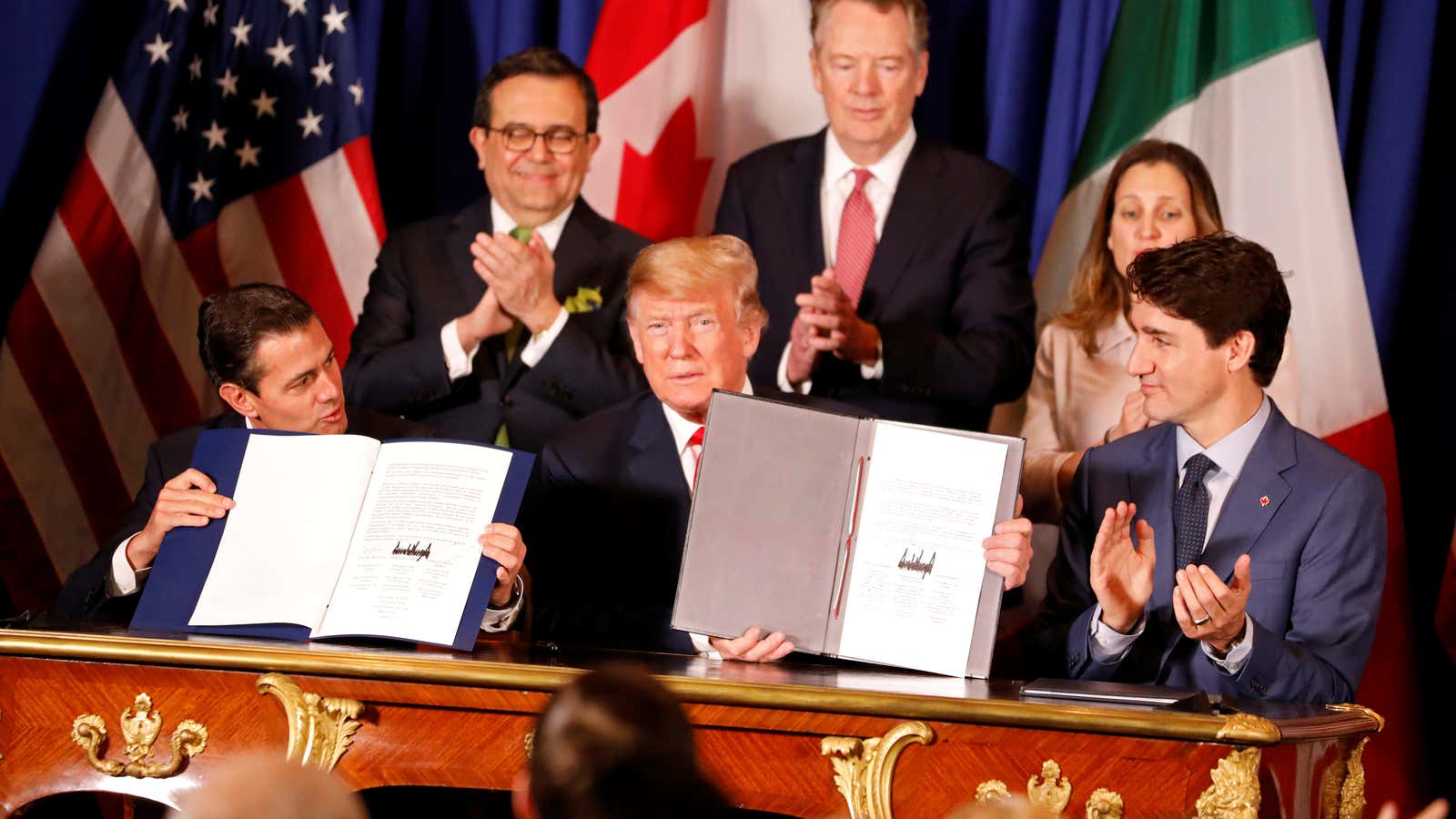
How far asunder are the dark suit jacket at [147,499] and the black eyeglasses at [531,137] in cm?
98

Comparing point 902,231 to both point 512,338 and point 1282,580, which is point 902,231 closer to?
point 512,338

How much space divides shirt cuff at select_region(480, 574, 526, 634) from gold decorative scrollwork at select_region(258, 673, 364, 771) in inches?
23.3

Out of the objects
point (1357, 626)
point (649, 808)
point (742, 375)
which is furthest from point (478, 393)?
point (649, 808)

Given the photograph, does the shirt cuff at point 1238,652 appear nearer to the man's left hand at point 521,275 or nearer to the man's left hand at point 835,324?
the man's left hand at point 835,324

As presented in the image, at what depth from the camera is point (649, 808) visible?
1473 mm

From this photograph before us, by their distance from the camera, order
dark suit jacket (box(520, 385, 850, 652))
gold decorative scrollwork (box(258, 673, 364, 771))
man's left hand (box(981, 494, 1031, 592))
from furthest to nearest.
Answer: dark suit jacket (box(520, 385, 850, 652)) < man's left hand (box(981, 494, 1031, 592)) < gold decorative scrollwork (box(258, 673, 364, 771))

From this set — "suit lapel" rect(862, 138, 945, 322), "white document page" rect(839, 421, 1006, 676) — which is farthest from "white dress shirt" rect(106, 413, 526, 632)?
"suit lapel" rect(862, 138, 945, 322)

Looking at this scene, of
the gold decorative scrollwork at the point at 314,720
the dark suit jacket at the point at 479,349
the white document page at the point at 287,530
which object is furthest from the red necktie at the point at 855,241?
the gold decorative scrollwork at the point at 314,720

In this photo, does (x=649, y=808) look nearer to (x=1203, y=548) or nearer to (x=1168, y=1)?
(x=1203, y=548)

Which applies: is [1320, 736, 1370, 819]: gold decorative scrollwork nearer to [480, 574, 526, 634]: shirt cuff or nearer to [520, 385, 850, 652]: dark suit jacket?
[520, 385, 850, 652]: dark suit jacket

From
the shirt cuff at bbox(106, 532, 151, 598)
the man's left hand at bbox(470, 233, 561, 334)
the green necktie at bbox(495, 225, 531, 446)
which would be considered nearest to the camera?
the shirt cuff at bbox(106, 532, 151, 598)

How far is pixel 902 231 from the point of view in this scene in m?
4.57

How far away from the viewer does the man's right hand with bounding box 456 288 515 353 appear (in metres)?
4.35

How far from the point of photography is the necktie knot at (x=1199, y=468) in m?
3.49
